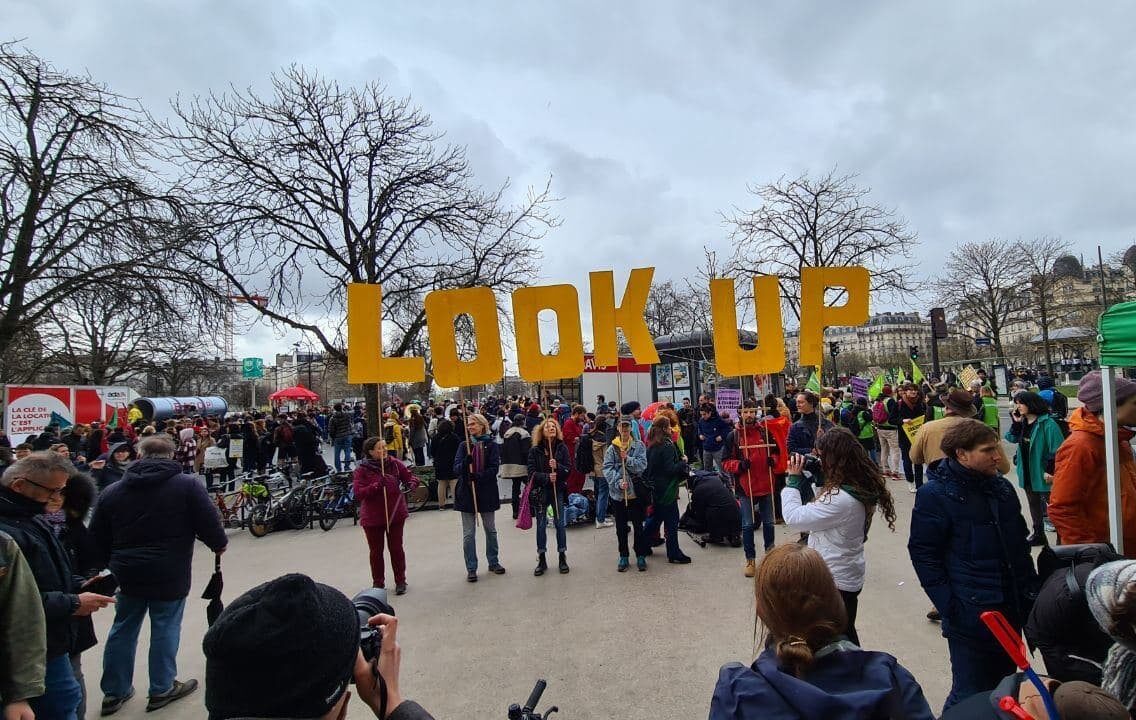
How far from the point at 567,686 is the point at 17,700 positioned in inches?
110

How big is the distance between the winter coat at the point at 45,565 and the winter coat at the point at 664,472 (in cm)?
484

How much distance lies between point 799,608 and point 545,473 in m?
5.06

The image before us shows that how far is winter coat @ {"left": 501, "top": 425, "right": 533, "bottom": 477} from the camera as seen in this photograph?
23.4 feet

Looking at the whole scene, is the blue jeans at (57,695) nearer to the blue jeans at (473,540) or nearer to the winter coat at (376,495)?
the winter coat at (376,495)

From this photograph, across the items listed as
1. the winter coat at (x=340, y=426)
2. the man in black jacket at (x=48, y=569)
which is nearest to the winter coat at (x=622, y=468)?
the man in black jacket at (x=48, y=569)

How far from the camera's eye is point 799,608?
1517 mm

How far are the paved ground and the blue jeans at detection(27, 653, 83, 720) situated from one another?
3.87 ft

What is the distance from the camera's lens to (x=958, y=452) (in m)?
2.58

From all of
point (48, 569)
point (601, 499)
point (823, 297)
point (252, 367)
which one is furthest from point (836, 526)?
point (252, 367)

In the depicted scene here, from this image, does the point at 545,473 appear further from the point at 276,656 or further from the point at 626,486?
the point at 276,656

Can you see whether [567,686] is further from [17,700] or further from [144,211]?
[144,211]

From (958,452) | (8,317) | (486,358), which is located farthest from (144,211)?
(958,452)

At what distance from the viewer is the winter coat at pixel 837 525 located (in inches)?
125

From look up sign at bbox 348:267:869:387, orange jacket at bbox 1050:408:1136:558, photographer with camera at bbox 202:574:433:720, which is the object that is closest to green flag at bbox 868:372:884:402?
look up sign at bbox 348:267:869:387
